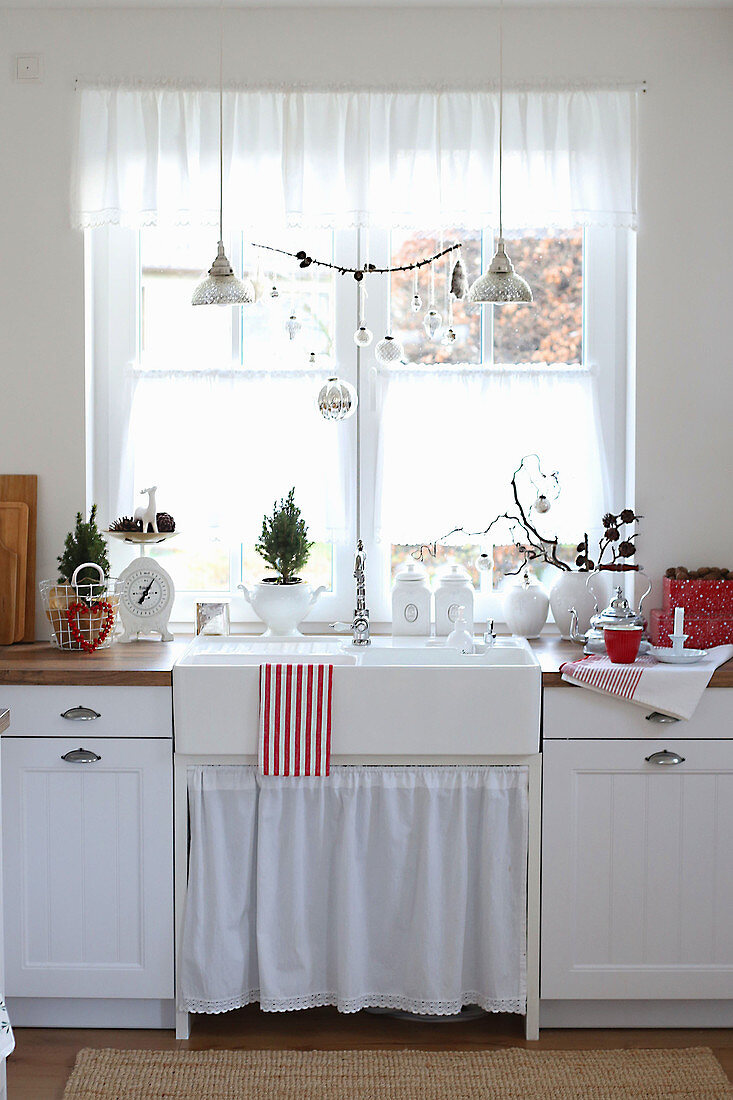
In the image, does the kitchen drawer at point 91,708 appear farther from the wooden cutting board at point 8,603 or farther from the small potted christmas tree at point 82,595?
the wooden cutting board at point 8,603

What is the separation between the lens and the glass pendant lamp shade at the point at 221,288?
99.2 inches

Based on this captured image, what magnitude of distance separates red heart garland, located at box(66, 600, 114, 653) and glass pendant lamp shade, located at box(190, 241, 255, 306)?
2.83 feet

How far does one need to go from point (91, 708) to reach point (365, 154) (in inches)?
66.9

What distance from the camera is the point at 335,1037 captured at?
2.57 metres

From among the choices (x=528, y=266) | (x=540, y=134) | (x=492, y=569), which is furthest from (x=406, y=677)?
(x=540, y=134)

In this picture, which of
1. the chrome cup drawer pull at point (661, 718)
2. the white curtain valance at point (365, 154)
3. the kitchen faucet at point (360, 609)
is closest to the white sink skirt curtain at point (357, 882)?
the chrome cup drawer pull at point (661, 718)

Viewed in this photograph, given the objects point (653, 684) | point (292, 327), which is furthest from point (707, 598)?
point (292, 327)

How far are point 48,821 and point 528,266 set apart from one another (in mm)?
2051

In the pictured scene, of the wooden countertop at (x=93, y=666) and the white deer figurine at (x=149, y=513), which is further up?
the white deer figurine at (x=149, y=513)

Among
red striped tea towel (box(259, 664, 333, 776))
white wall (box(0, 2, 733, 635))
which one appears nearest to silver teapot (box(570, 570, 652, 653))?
white wall (box(0, 2, 733, 635))

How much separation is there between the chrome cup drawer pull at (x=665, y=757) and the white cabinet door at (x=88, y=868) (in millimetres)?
1168

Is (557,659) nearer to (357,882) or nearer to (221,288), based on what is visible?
(357,882)

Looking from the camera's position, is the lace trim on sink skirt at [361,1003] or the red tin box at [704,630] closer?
the lace trim on sink skirt at [361,1003]

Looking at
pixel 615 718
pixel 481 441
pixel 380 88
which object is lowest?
pixel 615 718
